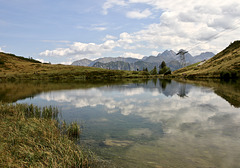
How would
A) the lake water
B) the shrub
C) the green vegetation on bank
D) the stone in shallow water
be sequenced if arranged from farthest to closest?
the shrub, the stone in shallow water, the lake water, the green vegetation on bank

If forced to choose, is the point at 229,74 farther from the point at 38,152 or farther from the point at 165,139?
the point at 38,152

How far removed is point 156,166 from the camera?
12547 mm

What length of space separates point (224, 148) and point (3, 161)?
1818 cm

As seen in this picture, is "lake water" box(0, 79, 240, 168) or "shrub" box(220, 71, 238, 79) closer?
"lake water" box(0, 79, 240, 168)

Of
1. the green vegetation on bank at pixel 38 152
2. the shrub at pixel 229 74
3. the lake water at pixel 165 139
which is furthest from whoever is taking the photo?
the shrub at pixel 229 74

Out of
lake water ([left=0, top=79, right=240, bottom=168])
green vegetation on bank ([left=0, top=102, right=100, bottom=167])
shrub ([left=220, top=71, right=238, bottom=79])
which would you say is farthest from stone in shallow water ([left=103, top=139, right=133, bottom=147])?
shrub ([left=220, top=71, right=238, bottom=79])

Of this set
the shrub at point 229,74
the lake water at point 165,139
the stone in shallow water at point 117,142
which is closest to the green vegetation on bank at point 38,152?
the lake water at point 165,139

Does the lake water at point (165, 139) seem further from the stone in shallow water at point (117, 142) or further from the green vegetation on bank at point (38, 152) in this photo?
the green vegetation on bank at point (38, 152)

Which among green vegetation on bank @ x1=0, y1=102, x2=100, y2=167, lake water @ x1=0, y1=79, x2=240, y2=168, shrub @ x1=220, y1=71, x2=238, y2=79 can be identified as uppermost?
shrub @ x1=220, y1=71, x2=238, y2=79

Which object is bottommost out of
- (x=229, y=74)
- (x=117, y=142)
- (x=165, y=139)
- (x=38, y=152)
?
(x=117, y=142)

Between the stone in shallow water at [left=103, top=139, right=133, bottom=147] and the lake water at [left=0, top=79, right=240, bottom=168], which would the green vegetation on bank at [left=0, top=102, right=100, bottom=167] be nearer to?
the lake water at [left=0, top=79, right=240, bottom=168]

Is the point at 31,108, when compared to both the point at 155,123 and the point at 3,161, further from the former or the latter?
the point at 155,123

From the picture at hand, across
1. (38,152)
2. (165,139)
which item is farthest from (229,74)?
(38,152)

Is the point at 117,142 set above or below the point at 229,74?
below
